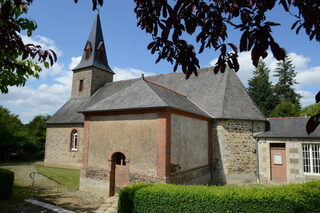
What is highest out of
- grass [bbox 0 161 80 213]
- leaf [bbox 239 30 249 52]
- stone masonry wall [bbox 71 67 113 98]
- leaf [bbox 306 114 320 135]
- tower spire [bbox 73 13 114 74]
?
tower spire [bbox 73 13 114 74]

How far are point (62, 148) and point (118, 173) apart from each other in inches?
447

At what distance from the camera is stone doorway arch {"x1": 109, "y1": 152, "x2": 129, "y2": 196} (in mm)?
10802

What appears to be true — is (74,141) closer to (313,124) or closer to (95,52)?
(95,52)

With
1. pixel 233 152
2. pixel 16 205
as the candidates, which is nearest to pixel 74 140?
pixel 16 205

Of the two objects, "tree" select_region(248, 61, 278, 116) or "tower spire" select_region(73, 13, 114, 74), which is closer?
"tower spire" select_region(73, 13, 114, 74)

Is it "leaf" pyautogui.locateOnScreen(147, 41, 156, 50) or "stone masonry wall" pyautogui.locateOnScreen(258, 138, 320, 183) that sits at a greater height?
"leaf" pyautogui.locateOnScreen(147, 41, 156, 50)

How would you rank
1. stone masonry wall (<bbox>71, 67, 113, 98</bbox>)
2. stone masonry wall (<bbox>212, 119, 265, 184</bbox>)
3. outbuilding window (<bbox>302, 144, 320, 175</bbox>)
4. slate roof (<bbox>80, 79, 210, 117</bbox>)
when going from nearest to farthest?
slate roof (<bbox>80, 79, 210, 117</bbox>)
outbuilding window (<bbox>302, 144, 320, 175</bbox>)
stone masonry wall (<bbox>212, 119, 265, 184</bbox>)
stone masonry wall (<bbox>71, 67, 113, 98</bbox>)

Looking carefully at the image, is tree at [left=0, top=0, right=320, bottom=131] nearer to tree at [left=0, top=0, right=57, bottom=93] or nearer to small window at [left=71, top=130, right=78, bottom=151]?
tree at [left=0, top=0, right=57, bottom=93]

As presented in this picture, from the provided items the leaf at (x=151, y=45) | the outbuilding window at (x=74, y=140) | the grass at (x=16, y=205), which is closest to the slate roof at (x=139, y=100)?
the grass at (x=16, y=205)

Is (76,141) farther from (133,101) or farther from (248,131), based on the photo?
(248,131)

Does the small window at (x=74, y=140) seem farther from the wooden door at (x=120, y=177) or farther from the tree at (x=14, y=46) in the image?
the tree at (x=14, y=46)

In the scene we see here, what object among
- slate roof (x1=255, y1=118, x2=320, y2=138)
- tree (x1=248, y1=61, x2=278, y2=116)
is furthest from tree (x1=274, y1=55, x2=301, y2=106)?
slate roof (x1=255, y1=118, x2=320, y2=138)

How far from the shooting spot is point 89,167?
1170cm

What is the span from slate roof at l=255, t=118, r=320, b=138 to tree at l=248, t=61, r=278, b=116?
25291 mm
